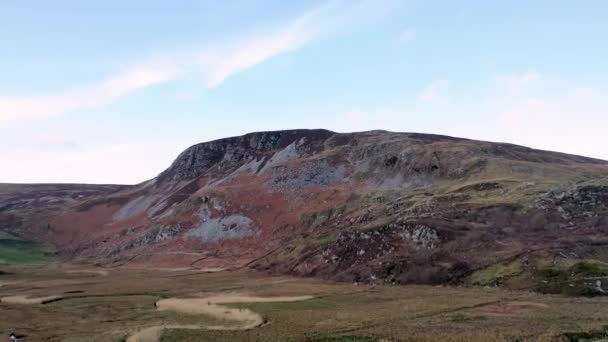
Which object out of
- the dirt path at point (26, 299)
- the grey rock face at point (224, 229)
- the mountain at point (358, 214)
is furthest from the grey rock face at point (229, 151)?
the dirt path at point (26, 299)

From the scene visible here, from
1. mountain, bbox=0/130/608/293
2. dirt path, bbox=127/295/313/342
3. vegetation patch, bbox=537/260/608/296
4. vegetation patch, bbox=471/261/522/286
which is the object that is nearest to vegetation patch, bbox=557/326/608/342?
vegetation patch, bbox=537/260/608/296

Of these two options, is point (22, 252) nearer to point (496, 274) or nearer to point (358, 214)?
point (358, 214)

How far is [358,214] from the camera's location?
4001 inches

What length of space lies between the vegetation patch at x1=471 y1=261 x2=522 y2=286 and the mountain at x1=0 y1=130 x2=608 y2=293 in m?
0.23

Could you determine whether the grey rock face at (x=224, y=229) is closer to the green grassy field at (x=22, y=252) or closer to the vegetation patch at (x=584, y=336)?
the green grassy field at (x=22, y=252)

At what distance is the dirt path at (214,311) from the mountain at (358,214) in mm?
20592

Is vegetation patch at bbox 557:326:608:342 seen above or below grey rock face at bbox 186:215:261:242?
below

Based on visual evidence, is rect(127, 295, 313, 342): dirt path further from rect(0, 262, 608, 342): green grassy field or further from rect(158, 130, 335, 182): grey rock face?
rect(158, 130, 335, 182): grey rock face

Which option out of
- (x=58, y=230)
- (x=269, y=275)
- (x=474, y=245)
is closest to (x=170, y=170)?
(x=58, y=230)

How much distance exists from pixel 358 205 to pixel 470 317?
219 ft

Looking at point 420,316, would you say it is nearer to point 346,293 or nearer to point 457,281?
point 346,293

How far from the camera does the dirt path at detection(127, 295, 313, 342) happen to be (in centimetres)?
3962

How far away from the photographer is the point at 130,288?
71062mm

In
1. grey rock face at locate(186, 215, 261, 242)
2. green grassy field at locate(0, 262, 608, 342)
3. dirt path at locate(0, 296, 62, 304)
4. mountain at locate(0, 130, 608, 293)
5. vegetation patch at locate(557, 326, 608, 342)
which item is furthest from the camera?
grey rock face at locate(186, 215, 261, 242)
